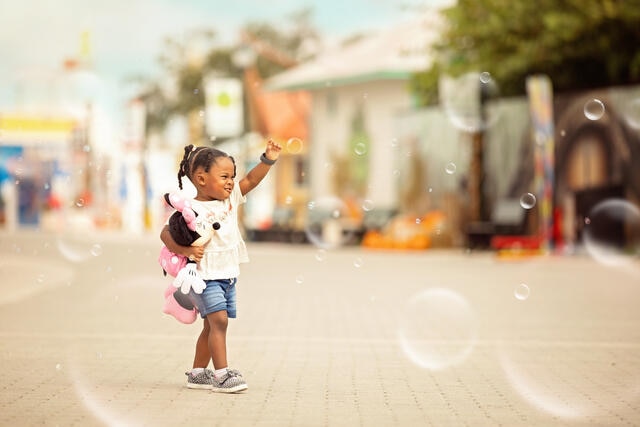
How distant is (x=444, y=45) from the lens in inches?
1409

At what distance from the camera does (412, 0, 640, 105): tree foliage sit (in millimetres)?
30375

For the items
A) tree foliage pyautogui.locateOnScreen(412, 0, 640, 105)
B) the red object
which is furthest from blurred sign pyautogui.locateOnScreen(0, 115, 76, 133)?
the red object

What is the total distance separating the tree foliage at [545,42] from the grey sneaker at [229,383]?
22645mm

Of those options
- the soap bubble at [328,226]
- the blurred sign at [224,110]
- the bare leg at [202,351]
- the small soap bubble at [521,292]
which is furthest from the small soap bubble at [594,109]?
the bare leg at [202,351]

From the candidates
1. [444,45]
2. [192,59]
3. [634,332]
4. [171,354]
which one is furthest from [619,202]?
[192,59]

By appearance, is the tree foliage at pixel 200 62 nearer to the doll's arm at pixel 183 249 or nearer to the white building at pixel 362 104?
the white building at pixel 362 104

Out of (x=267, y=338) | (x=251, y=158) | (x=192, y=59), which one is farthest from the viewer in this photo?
(x=192, y=59)

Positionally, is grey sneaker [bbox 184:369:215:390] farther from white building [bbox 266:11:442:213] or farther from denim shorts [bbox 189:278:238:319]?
white building [bbox 266:11:442:213]

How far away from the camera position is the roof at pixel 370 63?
46062 mm

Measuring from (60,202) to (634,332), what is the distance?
50.8m

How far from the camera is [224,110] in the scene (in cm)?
4678

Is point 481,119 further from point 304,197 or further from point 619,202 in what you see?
point 304,197

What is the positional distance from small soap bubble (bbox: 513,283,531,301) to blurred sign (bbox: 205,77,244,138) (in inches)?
1076

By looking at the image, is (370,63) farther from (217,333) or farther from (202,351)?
(217,333)
